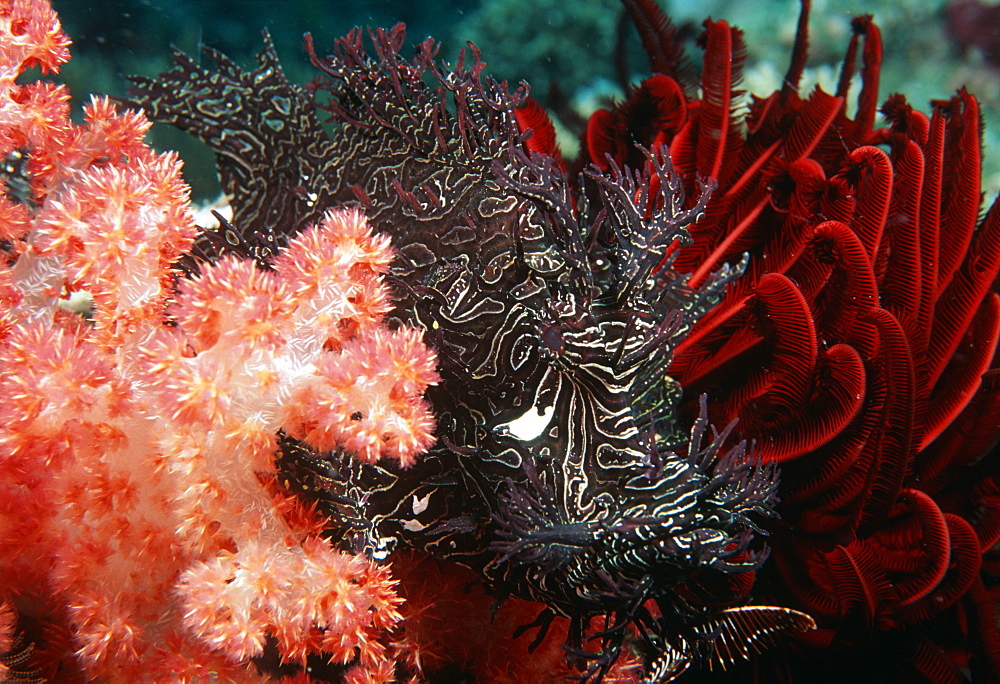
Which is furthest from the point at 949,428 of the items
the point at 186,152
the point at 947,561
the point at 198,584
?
the point at 186,152

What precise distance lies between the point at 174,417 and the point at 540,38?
3525 millimetres

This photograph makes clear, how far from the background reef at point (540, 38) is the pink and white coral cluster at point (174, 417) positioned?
178 centimetres

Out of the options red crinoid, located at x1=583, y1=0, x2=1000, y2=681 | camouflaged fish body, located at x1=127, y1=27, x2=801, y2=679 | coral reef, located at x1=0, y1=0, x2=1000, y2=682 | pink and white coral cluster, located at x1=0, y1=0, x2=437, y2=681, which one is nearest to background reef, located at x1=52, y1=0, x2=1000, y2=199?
coral reef, located at x1=0, y1=0, x2=1000, y2=682

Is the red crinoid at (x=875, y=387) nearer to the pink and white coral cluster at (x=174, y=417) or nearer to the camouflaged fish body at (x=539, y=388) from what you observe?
the camouflaged fish body at (x=539, y=388)

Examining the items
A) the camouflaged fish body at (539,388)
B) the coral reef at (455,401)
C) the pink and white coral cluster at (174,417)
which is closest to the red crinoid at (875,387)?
the coral reef at (455,401)

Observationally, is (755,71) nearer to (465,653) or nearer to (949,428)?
(949,428)

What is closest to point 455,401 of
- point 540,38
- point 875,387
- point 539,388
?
point 539,388

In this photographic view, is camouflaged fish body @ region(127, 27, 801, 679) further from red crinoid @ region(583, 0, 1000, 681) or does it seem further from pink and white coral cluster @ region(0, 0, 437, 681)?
red crinoid @ region(583, 0, 1000, 681)

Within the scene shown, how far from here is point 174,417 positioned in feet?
5.05

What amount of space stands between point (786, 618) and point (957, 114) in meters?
3.11

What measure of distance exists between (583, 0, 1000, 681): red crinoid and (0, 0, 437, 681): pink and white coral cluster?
135 cm

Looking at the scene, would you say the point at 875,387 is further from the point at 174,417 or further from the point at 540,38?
the point at 540,38

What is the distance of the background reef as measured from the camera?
3664mm

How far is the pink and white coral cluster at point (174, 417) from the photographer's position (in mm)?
1635
